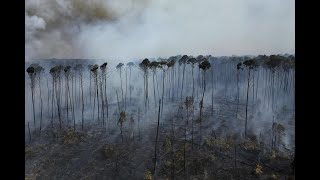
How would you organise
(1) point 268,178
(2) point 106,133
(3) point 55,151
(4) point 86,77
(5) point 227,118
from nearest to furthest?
(1) point 268,178, (3) point 55,151, (2) point 106,133, (5) point 227,118, (4) point 86,77

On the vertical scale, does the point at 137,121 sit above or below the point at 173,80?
below

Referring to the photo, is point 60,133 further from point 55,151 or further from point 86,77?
point 86,77

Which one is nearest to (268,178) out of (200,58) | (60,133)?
(60,133)

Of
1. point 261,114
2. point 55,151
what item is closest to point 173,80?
point 261,114

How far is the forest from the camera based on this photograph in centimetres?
4509

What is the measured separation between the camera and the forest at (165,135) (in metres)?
45.1

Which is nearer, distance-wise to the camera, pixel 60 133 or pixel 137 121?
pixel 60 133

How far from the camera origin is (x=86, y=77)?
99938 millimetres

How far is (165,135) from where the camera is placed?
190 ft

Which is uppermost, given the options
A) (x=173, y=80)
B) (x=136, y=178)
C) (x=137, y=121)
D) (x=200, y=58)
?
(x=200, y=58)
